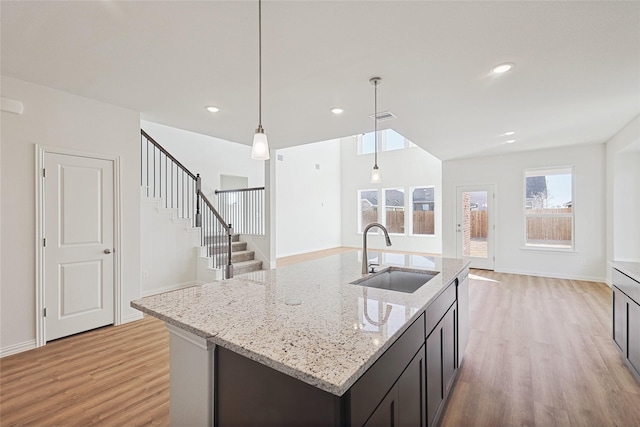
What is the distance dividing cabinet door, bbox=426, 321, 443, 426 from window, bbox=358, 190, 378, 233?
824 cm

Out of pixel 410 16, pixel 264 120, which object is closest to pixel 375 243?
pixel 264 120

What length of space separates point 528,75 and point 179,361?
3.44m

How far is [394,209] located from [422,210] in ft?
3.07

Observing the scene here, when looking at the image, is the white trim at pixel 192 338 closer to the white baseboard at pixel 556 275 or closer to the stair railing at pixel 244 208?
the stair railing at pixel 244 208

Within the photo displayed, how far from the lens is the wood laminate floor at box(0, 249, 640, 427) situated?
6.37 ft

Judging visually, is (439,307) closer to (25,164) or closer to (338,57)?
(338,57)

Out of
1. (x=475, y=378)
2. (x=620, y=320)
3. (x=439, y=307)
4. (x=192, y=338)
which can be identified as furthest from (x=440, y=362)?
(x=620, y=320)

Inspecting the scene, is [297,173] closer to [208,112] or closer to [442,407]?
[208,112]

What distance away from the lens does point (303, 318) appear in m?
1.25

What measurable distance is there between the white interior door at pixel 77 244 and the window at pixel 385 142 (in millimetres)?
7773

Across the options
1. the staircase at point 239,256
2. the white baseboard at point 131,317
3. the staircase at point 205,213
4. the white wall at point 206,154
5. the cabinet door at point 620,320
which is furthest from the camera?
the white wall at point 206,154

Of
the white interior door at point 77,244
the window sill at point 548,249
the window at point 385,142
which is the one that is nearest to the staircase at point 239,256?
the white interior door at point 77,244

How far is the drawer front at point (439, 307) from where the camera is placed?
5.18ft

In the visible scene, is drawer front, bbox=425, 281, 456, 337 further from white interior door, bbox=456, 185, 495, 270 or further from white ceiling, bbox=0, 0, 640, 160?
white interior door, bbox=456, 185, 495, 270
